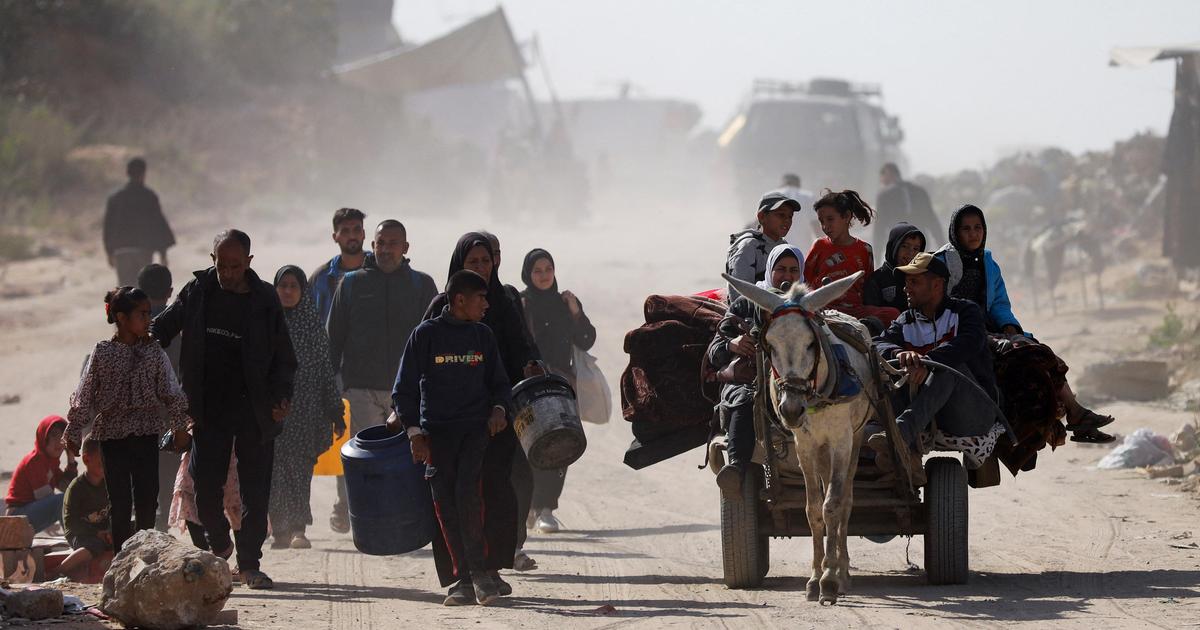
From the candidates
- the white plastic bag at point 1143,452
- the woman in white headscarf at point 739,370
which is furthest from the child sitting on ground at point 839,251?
the white plastic bag at point 1143,452

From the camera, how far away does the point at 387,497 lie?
25.0ft

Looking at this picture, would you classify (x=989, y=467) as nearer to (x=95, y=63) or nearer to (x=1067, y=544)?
(x=1067, y=544)

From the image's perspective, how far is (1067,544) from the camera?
9.37m

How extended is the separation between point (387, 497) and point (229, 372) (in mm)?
1180

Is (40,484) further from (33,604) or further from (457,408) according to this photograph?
(457,408)

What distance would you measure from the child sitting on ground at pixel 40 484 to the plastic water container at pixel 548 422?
3.31 meters

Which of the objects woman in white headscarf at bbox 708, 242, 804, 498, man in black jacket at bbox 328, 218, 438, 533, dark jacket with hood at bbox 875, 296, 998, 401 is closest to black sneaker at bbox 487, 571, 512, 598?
woman in white headscarf at bbox 708, 242, 804, 498

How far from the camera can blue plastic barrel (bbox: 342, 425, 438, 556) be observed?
299 inches

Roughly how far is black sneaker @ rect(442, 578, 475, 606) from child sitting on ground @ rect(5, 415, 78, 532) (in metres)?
3.06

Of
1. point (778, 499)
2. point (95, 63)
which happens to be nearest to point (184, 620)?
point (778, 499)

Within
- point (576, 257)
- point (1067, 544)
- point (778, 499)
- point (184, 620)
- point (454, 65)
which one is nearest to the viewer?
point (184, 620)

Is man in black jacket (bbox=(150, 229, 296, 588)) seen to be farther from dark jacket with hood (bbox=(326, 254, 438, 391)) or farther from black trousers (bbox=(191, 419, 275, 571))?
dark jacket with hood (bbox=(326, 254, 438, 391))

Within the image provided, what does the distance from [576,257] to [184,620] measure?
19345 mm

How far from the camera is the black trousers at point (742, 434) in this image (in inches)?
300
